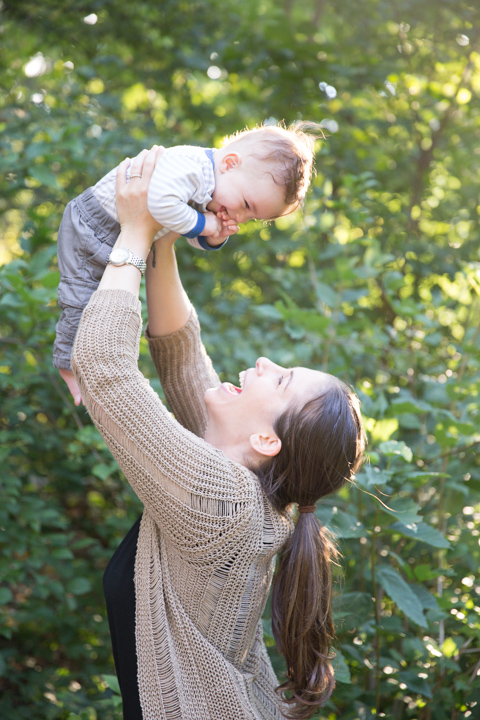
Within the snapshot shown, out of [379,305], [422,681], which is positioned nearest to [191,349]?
[422,681]

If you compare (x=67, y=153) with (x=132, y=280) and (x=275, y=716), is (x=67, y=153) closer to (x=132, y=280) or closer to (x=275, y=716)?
(x=132, y=280)

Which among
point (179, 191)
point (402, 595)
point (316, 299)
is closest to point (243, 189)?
point (179, 191)

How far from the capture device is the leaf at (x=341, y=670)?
167 centimetres

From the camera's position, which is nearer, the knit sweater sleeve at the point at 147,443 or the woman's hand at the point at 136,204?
the knit sweater sleeve at the point at 147,443

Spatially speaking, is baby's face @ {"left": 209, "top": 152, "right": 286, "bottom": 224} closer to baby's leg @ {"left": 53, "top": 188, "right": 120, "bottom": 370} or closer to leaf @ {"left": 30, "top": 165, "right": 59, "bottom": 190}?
baby's leg @ {"left": 53, "top": 188, "right": 120, "bottom": 370}

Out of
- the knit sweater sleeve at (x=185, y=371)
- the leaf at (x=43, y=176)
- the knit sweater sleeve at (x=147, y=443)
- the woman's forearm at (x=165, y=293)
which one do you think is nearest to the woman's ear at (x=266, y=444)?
the knit sweater sleeve at (x=147, y=443)

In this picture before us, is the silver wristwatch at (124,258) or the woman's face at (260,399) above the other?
the silver wristwatch at (124,258)

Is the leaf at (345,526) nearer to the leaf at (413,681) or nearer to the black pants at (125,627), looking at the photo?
the leaf at (413,681)

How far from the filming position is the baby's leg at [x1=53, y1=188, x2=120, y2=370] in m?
1.47

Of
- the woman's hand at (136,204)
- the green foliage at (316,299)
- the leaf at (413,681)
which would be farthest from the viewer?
the green foliage at (316,299)

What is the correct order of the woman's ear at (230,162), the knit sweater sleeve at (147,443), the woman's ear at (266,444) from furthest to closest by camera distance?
the woman's ear at (230,162) < the woman's ear at (266,444) < the knit sweater sleeve at (147,443)

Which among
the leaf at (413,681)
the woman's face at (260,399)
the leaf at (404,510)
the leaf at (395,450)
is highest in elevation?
the woman's face at (260,399)

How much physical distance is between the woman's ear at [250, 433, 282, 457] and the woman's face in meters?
0.02

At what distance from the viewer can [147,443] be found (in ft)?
4.40
